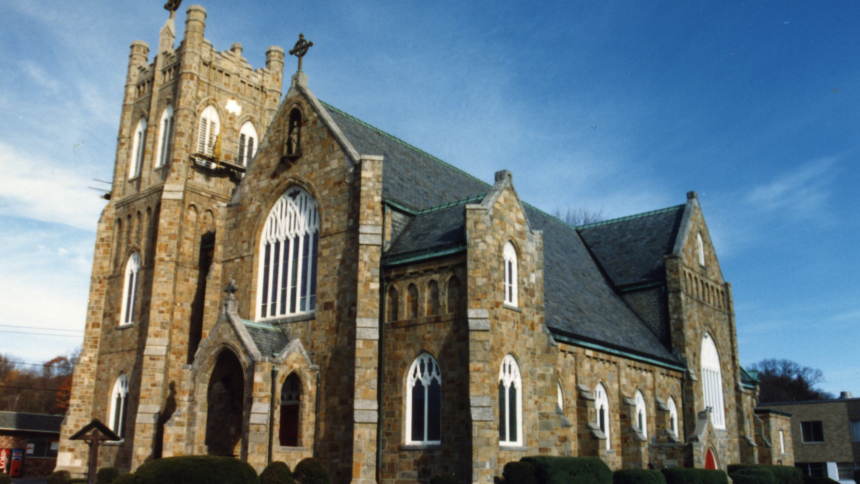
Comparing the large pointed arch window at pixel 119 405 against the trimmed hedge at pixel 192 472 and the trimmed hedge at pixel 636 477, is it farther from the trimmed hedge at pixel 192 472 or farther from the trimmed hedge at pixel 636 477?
the trimmed hedge at pixel 636 477

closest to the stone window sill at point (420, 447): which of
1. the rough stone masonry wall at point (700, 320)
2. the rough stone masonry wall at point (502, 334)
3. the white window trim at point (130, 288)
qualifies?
the rough stone masonry wall at point (502, 334)

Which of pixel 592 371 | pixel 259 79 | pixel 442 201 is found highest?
pixel 259 79

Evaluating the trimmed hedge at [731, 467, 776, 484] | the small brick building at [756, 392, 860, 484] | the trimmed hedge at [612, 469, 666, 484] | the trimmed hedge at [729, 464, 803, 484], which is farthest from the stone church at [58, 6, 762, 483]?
the small brick building at [756, 392, 860, 484]

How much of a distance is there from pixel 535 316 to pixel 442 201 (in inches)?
285

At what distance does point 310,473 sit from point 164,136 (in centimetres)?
1837

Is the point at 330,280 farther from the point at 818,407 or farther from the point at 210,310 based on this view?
the point at 818,407

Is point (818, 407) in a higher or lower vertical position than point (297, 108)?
lower

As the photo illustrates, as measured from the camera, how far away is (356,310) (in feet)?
73.0

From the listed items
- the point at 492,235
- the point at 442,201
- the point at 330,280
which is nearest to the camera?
the point at 492,235

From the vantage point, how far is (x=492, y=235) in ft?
71.6

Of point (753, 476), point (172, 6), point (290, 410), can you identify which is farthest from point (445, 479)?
point (172, 6)

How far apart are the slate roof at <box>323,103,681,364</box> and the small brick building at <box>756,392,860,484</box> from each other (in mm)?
28049

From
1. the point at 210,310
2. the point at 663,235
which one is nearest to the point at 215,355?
the point at 210,310

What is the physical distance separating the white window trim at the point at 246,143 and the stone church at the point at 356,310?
0.06 metres
